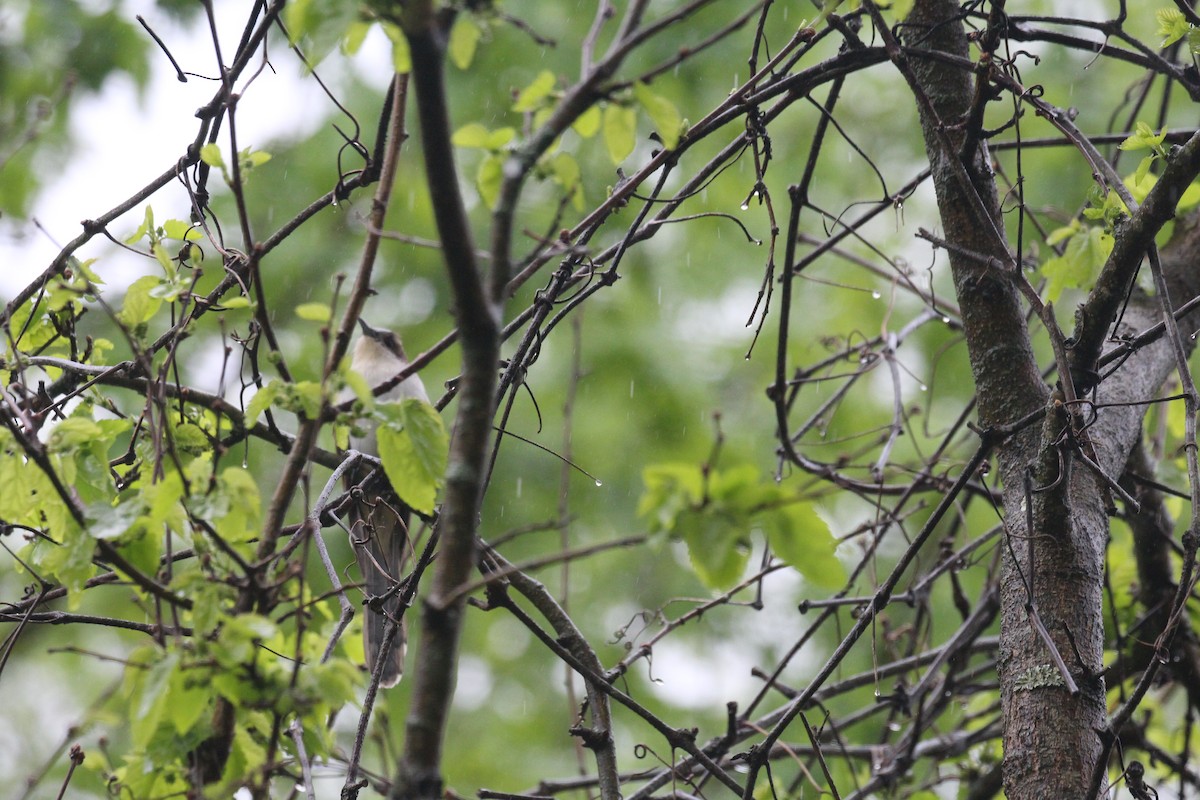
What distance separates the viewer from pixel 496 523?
6641 millimetres

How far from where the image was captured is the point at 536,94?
1.52m

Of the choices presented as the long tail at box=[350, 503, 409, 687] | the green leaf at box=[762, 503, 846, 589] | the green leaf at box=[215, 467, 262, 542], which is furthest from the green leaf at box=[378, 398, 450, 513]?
the long tail at box=[350, 503, 409, 687]

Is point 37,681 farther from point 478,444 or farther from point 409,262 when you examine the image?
point 478,444

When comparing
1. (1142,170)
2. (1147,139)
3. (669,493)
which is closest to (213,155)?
(669,493)

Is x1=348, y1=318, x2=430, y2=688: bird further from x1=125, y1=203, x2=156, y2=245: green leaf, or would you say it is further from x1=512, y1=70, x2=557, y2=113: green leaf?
x1=512, y1=70, x2=557, y2=113: green leaf

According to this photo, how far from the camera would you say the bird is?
11.3 feet

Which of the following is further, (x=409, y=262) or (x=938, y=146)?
(x=409, y=262)

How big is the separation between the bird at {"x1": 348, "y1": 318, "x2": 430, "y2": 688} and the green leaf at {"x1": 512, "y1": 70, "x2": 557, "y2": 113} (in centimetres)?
130

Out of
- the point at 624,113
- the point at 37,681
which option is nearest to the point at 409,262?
the point at 624,113

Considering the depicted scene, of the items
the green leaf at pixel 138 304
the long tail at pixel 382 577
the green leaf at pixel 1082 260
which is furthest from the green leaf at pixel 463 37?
the long tail at pixel 382 577

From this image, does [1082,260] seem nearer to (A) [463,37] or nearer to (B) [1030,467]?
(B) [1030,467]

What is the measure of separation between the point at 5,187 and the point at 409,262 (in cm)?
289

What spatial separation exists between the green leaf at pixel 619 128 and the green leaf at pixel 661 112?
40 mm

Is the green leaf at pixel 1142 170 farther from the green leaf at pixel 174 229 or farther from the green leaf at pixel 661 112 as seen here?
the green leaf at pixel 174 229
